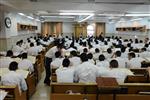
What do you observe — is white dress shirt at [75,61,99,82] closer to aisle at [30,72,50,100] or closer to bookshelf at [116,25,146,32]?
aisle at [30,72,50,100]

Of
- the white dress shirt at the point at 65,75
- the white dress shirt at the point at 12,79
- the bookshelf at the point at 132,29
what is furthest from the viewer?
the bookshelf at the point at 132,29

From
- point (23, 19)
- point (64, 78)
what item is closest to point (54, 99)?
point (64, 78)

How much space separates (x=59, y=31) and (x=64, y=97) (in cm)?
1953

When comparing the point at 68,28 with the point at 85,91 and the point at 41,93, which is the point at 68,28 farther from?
the point at 85,91

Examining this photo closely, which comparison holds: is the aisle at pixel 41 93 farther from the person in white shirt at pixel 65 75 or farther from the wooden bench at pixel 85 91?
the wooden bench at pixel 85 91

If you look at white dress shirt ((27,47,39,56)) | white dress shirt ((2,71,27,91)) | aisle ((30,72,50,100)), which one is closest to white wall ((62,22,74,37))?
white dress shirt ((27,47,39,56))

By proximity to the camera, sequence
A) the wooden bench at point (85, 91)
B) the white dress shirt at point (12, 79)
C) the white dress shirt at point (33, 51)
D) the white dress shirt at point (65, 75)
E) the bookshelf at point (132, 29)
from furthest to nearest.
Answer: the bookshelf at point (132, 29) < the white dress shirt at point (33, 51) < the white dress shirt at point (65, 75) < the white dress shirt at point (12, 79) < the wooden bench at point (85, 91)

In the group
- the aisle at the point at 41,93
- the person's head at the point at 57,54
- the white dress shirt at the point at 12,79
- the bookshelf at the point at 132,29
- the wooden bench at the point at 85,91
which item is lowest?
the aisle at the point at 41,93

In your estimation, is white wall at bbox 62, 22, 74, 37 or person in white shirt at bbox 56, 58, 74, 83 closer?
person in white shirt at bbox 56, 58, 74, 83

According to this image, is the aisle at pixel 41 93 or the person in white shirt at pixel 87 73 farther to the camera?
the aisle at pixel 41 93

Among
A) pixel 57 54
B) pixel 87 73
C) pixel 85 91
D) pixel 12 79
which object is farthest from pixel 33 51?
pixel 85 91

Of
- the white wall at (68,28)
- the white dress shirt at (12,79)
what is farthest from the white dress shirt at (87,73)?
the white wall at (68,28)

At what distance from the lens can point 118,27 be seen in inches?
877

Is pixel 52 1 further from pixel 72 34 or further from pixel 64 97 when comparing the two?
pixel 72 34
